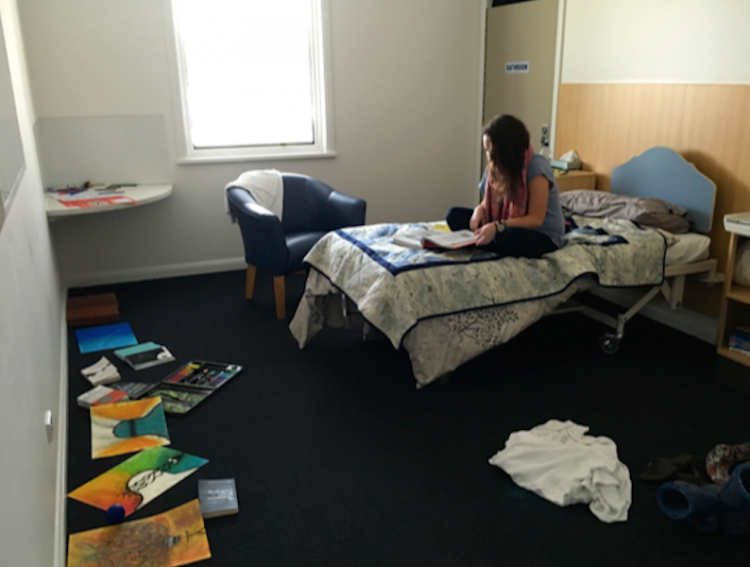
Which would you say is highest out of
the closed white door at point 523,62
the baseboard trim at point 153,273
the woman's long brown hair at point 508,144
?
the closed white door at point 523,62

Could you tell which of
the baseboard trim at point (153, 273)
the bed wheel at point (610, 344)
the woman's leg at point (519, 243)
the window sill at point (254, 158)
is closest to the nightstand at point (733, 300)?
the bed wheel at point (610, 344)

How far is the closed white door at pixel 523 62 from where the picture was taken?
4.39 metres

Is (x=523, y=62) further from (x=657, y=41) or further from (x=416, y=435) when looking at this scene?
(x=416, y=435)

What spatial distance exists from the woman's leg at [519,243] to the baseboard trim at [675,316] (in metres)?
1.16

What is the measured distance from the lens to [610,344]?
3.27 meters

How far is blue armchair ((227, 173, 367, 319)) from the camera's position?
148 inches

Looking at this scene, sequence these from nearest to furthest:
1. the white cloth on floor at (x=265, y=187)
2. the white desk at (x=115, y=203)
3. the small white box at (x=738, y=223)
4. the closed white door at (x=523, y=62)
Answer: the small white box at (x=738, y=223)
the white desk at (x=115, y=203)
the white cloth on floor at (x=265, y=187)
the closed white door at (x=523, y=62)

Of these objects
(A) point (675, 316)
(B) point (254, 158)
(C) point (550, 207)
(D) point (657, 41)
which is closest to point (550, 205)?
(C) point (550, 207)

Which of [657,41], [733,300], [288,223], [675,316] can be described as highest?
[657,41]

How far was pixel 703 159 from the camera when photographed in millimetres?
3385

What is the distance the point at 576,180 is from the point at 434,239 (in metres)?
1.48

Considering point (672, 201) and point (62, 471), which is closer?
point (62, 471)

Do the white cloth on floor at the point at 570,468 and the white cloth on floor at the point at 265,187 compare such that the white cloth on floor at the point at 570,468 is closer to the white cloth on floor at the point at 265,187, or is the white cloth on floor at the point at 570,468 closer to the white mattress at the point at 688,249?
the white mattress at the point at 688,249

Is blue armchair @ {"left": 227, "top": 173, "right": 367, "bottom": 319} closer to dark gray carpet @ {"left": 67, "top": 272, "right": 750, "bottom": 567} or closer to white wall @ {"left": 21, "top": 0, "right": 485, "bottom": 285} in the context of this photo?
dark gray carpet @ {"left": 67, "top": 272, "right": 750, "bottom": 567}
